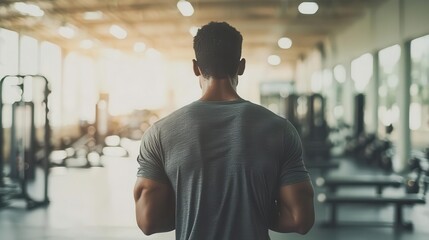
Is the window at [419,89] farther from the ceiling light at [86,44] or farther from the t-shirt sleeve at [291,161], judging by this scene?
the ceiling light at [86,44]

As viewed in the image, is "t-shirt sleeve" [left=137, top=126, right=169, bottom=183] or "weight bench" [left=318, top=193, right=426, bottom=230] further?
"weight bench" [left=318, top=193, right=426, bottom=230]

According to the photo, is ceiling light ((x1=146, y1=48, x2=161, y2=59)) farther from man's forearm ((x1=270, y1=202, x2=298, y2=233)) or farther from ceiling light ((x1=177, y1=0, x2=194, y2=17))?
man's forearm ((x1=270, y1=202, x2=298, y2=233))

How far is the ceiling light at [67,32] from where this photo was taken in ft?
31.7

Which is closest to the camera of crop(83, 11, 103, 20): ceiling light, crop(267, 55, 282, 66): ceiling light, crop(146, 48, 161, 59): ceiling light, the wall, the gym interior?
the gym interior

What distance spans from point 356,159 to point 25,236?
6193 mm

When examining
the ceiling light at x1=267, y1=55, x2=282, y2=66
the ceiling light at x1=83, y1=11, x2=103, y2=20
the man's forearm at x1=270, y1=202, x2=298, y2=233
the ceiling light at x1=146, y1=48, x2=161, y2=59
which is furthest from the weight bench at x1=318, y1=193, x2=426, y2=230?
the ceiling light at x1=267, y1=55, x2=282, y2=66

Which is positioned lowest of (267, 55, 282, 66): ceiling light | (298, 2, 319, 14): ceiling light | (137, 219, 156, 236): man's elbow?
(137, 219, 156, 236): man's elbow

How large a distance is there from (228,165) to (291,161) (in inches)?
4.4

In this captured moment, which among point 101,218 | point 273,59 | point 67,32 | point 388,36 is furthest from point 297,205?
point 273,59

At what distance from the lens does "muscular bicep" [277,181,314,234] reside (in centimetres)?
81

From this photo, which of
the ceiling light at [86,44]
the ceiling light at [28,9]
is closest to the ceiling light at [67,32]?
the ceiling light at [86,44]

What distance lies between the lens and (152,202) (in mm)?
841

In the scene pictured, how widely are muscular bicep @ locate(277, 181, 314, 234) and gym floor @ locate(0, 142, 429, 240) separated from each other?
2621 millimetres

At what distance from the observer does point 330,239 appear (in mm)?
3367
